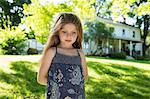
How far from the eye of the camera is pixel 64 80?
347 cm

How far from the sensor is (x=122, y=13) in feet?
51.3

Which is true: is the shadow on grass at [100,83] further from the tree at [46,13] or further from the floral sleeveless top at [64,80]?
the tree at [46,13]

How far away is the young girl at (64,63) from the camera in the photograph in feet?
11.4

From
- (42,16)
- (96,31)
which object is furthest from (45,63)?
(96,31)

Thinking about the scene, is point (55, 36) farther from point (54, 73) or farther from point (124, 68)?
point (124, 68)

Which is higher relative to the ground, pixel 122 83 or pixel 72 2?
pixel 72 2

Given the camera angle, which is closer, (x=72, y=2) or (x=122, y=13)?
(x=122, y=13)

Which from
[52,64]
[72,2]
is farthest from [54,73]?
[72,2]

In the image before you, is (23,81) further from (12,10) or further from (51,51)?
(12,10)

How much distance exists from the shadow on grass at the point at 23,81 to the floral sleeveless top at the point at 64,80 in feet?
18.6

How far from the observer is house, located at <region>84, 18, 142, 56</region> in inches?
1718

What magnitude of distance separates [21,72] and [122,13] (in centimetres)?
578

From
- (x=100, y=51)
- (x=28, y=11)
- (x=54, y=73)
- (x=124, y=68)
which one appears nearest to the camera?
(x=54, y=73)

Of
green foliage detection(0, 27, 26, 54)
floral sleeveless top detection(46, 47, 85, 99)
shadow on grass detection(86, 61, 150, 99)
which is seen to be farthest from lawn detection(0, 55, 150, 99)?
green foliage detection(0, 27, 26, 54)
